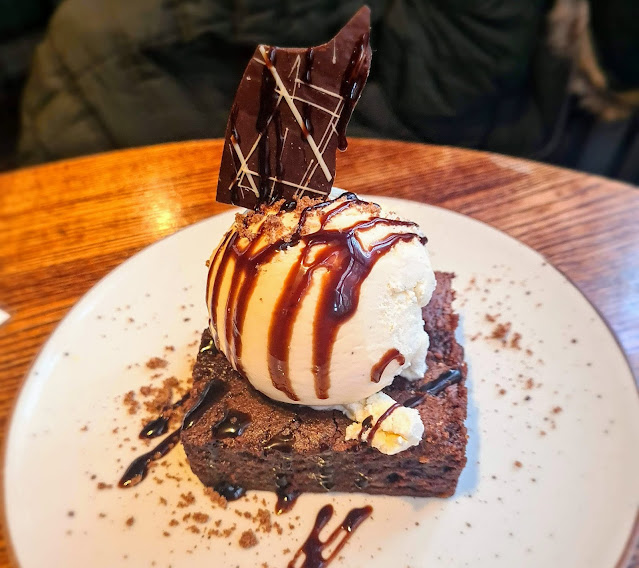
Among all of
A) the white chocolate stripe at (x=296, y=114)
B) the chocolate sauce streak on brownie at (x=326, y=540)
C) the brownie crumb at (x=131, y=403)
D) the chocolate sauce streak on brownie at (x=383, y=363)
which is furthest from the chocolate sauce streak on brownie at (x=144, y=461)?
the white chocolate stripe at (x=296, y=114)

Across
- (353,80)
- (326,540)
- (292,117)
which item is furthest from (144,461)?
(353,80)

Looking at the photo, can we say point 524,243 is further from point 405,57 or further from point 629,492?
point 405,57

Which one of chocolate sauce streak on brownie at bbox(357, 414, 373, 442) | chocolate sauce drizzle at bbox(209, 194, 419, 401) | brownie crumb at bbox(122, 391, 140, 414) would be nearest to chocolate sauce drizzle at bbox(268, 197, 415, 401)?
chocolate sauce drizzle at bbox(209, 194, 419, 401)

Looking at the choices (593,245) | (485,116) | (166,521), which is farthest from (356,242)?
(485,116)

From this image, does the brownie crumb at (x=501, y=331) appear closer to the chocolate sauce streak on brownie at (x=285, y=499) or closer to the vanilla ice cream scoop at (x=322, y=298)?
the vanilla ice cream scoop at (x=322, y=298)

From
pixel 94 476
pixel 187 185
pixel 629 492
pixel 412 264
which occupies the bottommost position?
pixel 94 476

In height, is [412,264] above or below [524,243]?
above
